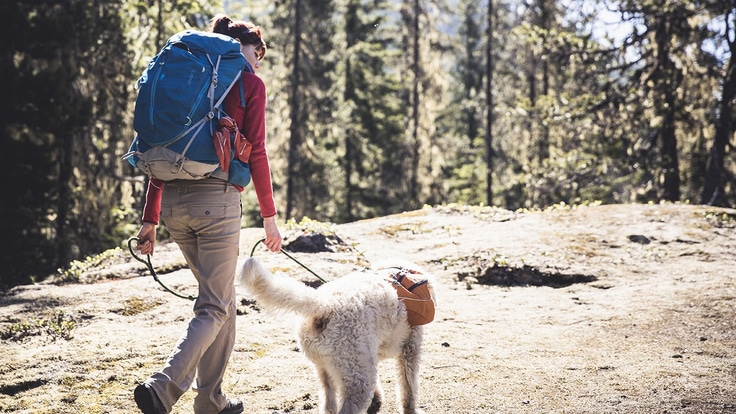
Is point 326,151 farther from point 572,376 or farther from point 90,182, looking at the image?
point 572,376

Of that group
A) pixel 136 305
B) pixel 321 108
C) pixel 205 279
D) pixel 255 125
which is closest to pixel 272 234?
pixel 205 279

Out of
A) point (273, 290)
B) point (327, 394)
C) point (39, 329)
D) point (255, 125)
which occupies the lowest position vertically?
point (39, 329)

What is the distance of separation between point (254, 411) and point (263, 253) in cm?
A: 408

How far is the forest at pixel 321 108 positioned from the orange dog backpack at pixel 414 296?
8688 millimetres

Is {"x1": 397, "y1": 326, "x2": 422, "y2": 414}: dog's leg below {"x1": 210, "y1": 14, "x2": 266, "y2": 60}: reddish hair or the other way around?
below

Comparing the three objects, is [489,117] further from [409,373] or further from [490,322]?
[409,373]

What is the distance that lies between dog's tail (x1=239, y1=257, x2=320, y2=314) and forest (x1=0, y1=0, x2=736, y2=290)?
8.84 meters

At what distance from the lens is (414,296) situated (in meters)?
4.01

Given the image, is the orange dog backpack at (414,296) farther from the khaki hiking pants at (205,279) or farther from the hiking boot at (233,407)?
the hiking boot at (233,407)

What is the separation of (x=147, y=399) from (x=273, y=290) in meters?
0.82

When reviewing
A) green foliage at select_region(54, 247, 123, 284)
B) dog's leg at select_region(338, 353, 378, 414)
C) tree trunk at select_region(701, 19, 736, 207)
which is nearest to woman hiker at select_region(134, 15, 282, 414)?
dog's leg at select_region(338, 353, 378, 414)

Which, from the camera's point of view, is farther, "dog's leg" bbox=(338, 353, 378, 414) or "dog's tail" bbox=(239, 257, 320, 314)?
"dog's leg" bbox=(338, 353, 378, 414)

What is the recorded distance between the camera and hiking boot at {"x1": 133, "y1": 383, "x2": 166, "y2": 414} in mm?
3139

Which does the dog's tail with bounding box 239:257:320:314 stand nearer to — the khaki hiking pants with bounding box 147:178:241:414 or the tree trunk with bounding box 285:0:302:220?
the khaki hiking pants with bounding box 147:178:241:414
